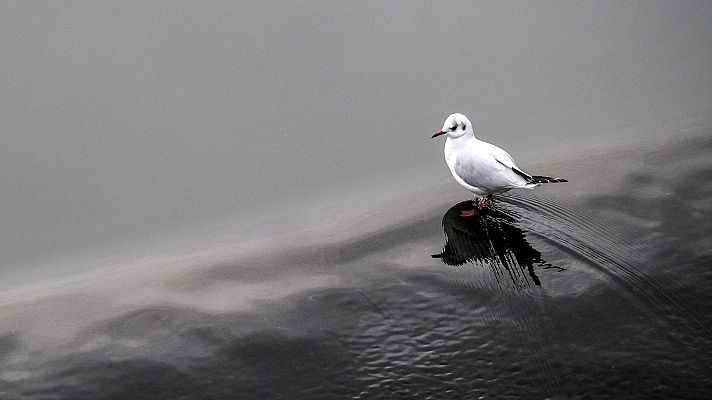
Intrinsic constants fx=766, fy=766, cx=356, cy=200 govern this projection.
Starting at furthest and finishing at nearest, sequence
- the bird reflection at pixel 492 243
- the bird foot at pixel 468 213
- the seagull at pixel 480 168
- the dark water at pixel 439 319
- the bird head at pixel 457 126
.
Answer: the bird head at pixel 457 126, the bird foot at pixel 468 213, the seagull at pixel 480 168, the bird reflection at pixel 492 243, the dark water at pixel 439 319

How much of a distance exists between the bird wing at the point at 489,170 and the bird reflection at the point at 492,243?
22cm

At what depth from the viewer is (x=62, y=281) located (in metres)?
5.02

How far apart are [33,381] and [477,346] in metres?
2.24

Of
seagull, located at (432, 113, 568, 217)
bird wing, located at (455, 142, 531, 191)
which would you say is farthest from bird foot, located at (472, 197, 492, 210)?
bird wing, located at (455, 142, 531, 191)

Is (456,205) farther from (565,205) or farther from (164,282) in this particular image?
(164,282)

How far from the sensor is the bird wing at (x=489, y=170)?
488 cm

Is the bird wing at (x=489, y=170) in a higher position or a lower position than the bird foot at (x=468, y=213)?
higher

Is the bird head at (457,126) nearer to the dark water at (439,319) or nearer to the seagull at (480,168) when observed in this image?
the seagull at (480,168)

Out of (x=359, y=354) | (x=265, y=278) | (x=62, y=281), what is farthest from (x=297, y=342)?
(x=62, y=281)

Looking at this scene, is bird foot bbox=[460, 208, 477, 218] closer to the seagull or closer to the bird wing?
the seagull

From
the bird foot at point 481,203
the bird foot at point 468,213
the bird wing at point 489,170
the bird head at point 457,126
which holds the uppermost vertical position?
the bird head at point 457,126

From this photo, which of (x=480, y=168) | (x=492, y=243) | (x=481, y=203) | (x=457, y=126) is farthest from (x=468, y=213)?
(x=457, y=126)

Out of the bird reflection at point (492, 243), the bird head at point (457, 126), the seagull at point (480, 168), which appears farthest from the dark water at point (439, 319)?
the bird head at point (457, 126)

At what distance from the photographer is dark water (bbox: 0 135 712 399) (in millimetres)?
3529
